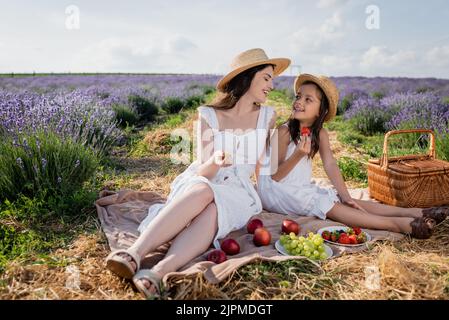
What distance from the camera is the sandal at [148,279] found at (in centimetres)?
226

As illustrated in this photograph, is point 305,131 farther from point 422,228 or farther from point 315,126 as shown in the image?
point 422,228

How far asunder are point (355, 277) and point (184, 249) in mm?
1080

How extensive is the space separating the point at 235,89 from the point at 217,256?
1513 mm

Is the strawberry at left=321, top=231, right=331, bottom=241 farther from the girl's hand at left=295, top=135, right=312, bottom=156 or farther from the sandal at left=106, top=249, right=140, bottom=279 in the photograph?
the sandal at left=106, top=249, right=140, bottom=279

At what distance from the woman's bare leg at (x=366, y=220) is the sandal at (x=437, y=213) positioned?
0.27m

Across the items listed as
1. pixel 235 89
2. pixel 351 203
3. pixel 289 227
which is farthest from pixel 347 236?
pixel 235 89

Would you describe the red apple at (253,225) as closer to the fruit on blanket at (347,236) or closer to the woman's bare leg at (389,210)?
the fruit on blanket at (347,236)

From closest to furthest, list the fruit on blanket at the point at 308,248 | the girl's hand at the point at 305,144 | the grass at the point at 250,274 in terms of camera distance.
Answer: the grass at the point at 250,274, the fruit on blanket at the point at 308,248, the girl's hand at the point at 305,144

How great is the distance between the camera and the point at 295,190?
3.68 metres

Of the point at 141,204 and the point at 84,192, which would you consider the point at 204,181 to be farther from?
the point at 84,192

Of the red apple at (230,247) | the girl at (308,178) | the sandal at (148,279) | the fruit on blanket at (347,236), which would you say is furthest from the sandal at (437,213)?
the sandal at (148,279)

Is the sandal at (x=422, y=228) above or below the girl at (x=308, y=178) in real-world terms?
below

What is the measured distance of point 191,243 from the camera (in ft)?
8.66
